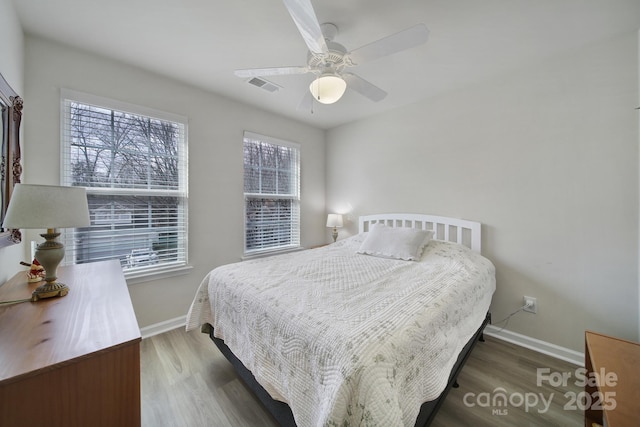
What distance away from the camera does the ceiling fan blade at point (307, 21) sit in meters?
1.14

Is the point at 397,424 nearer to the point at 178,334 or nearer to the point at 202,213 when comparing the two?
the point at 178,334

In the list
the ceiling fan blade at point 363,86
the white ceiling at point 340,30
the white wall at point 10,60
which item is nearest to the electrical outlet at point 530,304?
the white ceiling at point 340,30

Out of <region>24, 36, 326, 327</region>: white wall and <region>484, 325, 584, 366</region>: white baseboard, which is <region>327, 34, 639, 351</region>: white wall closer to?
<region>484, 325, 584, 366</region>: white baseboard

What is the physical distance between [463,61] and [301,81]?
1.50m

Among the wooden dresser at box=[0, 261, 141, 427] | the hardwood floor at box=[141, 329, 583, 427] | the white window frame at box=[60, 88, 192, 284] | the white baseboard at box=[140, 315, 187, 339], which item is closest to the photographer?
the wooden dresser at box=[0, 261, 141, 427]

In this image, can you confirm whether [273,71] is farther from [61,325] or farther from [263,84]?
[61,325]

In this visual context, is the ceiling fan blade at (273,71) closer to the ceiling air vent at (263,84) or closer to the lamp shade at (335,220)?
the ceiling air vent at (263,84)

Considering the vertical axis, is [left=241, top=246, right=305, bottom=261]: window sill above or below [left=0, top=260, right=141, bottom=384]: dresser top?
below

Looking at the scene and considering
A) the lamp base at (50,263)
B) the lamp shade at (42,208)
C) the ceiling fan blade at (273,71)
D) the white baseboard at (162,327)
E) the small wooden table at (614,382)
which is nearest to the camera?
the small wooden table at (614,382)

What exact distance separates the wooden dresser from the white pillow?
208 centimetres

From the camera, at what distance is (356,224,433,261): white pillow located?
2384mm

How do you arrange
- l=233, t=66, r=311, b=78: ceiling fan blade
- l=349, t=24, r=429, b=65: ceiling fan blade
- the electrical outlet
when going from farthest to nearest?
the electrical outlet < l=233, t=66, r=311, b=78: ceiling fan blade < l=349, t=24, r=429, b=65: ceiling fan blade

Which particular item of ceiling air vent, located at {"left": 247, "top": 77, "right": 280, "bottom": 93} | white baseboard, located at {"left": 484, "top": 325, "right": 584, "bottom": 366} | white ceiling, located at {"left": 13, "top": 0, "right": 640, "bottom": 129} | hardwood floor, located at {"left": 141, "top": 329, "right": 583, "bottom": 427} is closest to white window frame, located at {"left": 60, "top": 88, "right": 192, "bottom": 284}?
white ceiling, located at {"left": 13, "top": 0, "right": 640, "bottom": 129}

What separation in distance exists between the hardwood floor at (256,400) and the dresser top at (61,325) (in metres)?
0.87
